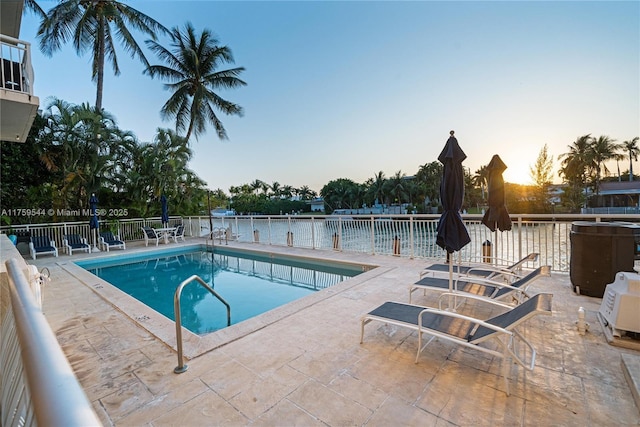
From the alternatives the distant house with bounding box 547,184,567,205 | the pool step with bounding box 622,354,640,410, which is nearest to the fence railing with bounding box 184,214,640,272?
the pool step with bounding box 622,354,640,410

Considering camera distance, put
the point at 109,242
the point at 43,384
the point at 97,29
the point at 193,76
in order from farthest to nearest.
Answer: the point at 193,76 → the point at 97,29 → the point at 109,242 → the point at 43,384

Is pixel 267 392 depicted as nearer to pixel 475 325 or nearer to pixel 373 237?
pixel 475 325

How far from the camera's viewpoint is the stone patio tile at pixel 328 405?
82.2 inches

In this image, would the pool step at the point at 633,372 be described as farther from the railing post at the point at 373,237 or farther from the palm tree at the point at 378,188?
the palm tree at the point at 378,188

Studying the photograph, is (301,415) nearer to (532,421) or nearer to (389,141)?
(532,421)

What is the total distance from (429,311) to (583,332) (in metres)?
1.95

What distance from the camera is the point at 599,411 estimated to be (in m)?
2.10

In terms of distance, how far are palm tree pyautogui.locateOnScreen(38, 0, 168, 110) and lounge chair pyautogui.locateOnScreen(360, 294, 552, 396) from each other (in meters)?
17.3

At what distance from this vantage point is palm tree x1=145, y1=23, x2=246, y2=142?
16.2 metres

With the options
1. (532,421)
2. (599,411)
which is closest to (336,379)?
(532,421)

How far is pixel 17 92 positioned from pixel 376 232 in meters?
8.41

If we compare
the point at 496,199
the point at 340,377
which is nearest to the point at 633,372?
the point at 340,377

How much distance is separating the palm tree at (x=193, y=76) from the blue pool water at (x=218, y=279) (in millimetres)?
9107

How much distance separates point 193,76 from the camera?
54.5ft
